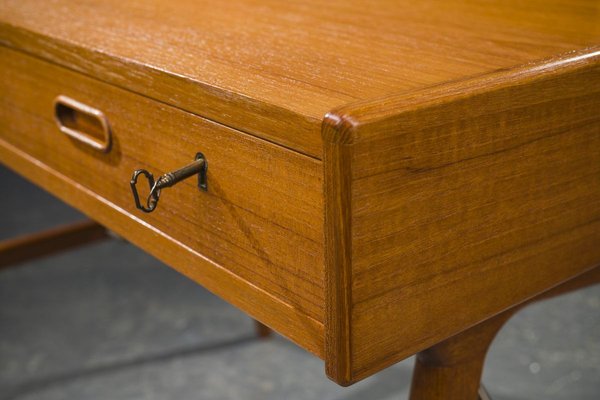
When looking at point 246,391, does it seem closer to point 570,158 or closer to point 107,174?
point 107,174

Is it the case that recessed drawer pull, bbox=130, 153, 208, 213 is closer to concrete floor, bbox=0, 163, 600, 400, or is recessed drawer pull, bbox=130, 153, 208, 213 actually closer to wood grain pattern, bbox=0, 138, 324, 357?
wood grain pattern, bbox=0, 138, 324, 357

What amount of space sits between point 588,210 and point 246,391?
0.88 m

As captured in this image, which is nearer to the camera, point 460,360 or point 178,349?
point 460,360

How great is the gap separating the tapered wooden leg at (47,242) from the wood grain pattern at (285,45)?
0.56 meters

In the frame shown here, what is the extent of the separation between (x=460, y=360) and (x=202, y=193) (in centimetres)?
24

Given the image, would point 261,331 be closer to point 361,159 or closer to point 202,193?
point 202,193

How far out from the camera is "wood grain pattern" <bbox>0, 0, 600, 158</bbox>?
52 centimetres

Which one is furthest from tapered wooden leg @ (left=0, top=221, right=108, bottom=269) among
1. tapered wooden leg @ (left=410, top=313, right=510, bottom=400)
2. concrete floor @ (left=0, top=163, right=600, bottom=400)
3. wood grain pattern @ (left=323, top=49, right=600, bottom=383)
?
wood grain pattern @ (left=323, top=49, right=600, bottom=383)

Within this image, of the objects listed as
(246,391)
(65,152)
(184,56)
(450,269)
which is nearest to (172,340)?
(246,391)

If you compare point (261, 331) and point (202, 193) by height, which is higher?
point (202, 193)

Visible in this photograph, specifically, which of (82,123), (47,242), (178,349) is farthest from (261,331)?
(82,123)

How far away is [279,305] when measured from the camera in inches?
21.8

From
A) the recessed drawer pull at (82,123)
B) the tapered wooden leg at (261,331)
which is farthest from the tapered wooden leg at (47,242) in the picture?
the recessed drawer pull at (82,123)

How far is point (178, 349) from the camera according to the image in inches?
58.9
